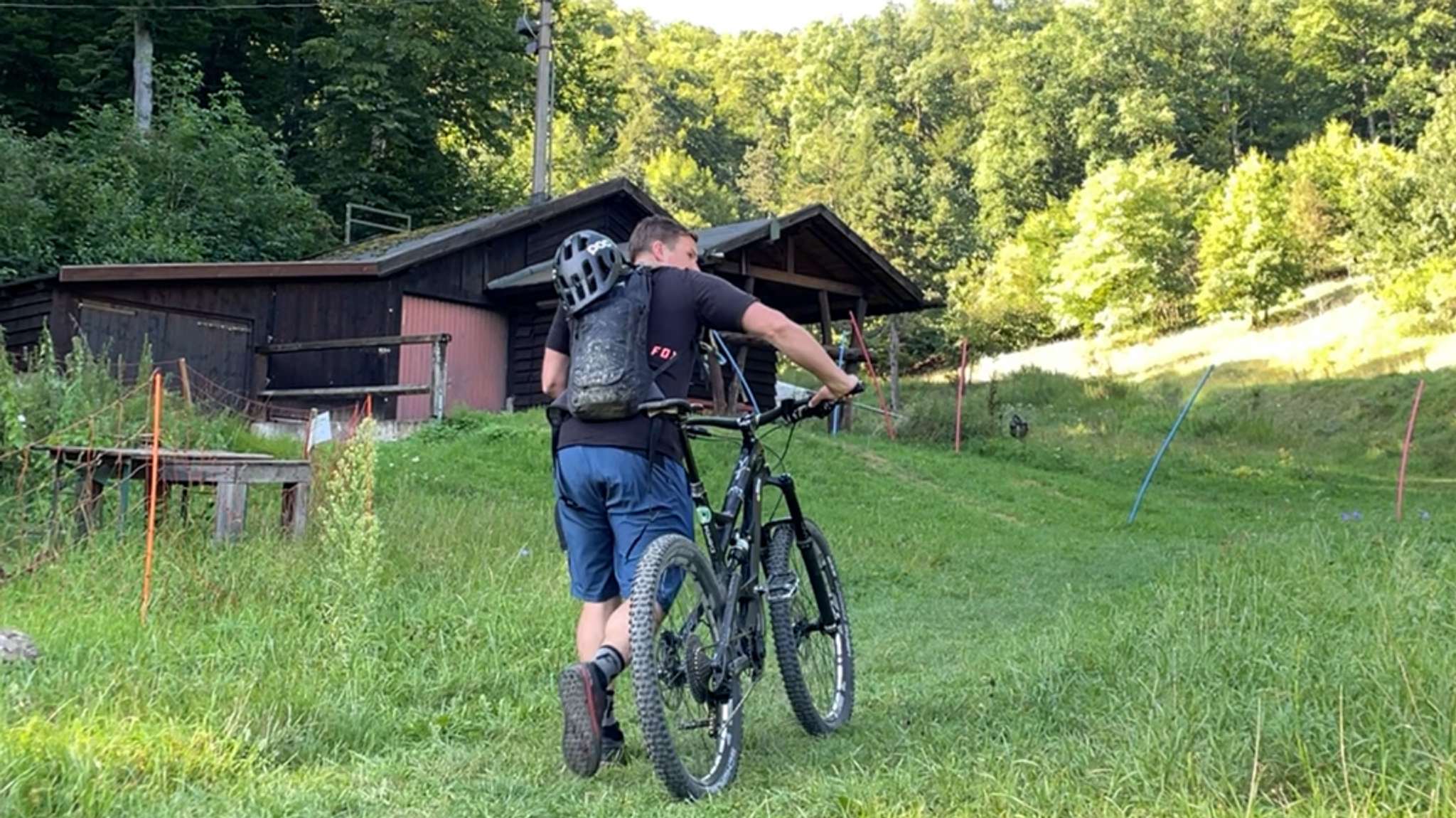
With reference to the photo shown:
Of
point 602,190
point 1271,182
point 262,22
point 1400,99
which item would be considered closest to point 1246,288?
point 1271,182

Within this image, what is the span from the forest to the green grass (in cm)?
1520

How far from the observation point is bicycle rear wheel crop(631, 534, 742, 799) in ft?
10.8

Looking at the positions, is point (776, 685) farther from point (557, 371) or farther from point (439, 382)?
point (439, 382)

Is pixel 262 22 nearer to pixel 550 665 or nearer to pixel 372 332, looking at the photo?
pixel 372 332

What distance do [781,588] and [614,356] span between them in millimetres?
1066

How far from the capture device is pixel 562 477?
371cm

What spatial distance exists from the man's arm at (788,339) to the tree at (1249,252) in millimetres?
42000

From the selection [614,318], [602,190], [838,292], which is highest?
[602,190]

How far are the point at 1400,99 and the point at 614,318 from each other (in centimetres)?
5819

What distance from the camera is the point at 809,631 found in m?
4.36

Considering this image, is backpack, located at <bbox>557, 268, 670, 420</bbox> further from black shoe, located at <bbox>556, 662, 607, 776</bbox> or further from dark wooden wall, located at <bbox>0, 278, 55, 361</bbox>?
dark wooden wall, located at <bbox>0, 278, 55, 361</bbox>

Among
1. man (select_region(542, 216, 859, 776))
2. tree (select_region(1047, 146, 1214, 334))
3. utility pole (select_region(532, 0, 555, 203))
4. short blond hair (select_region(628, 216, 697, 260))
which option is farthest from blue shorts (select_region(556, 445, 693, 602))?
tree (select_region(1047, 146, 1214, 334))

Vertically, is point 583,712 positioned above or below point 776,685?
above

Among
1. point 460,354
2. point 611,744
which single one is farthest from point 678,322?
point 460,354
